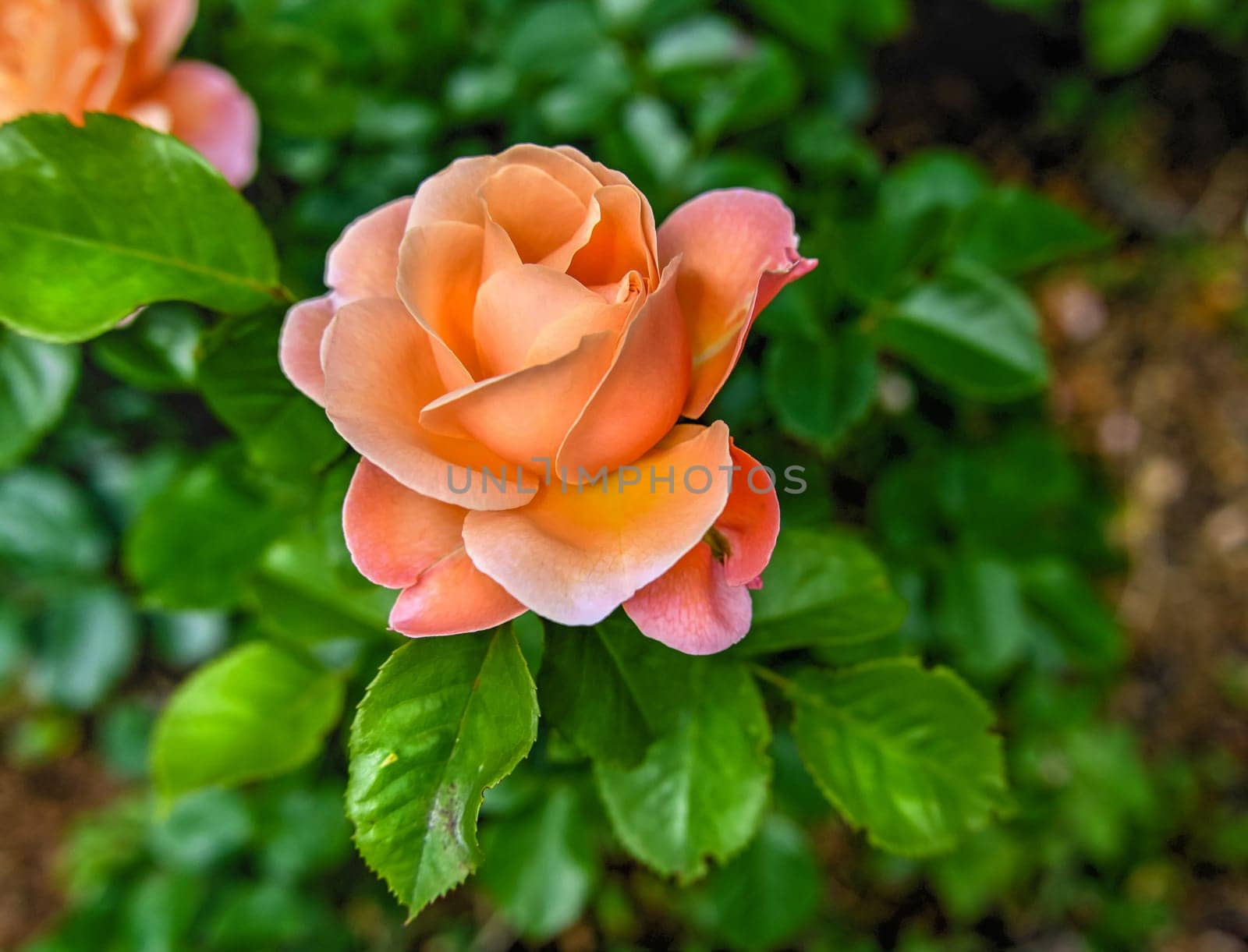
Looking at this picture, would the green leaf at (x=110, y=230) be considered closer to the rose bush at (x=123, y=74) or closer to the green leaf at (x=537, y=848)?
the rose bush at (x=123, y=74)

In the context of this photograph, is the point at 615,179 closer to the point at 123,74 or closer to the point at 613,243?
the point at 613,243

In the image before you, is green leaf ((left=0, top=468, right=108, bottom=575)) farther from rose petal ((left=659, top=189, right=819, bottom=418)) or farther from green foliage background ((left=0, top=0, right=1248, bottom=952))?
rose petal ((left=659, top=189, right=819, bottom=418))

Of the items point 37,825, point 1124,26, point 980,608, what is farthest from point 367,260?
point 37,825

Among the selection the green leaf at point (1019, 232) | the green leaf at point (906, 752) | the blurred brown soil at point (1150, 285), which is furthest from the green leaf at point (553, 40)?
the blurred brown soil at point (1150, 285)

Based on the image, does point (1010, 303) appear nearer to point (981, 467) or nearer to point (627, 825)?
point (981, 467)

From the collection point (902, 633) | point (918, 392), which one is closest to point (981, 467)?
point (918, 392)

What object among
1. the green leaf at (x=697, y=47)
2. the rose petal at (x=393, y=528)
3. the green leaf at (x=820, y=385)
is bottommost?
the green leaf at (x=820, y=385)
